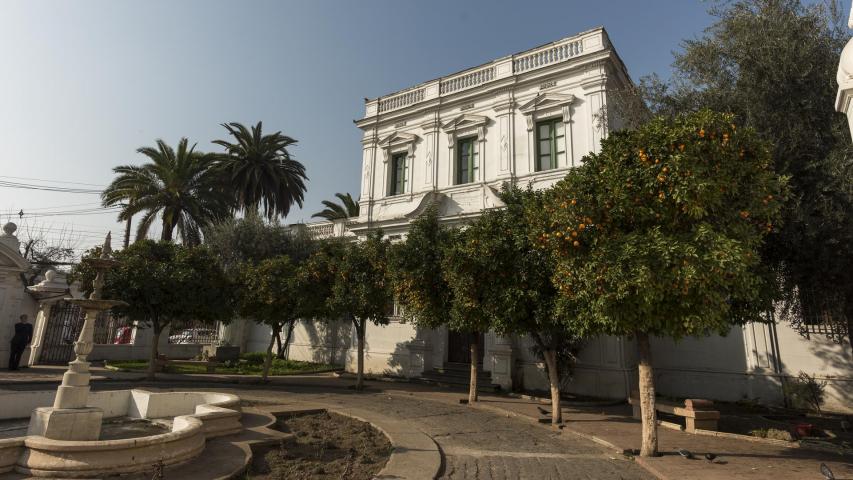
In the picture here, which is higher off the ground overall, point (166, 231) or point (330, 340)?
point (166, 231)

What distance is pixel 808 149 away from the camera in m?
9.58

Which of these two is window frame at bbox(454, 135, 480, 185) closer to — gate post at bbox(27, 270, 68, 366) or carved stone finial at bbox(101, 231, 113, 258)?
carved stone finial at bbox(101, 231, 113, 258)

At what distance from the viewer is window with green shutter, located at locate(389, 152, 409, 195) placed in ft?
72.1

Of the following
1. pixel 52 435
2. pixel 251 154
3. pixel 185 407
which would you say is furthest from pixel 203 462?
pixel 251 154

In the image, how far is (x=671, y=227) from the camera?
23.7 feet

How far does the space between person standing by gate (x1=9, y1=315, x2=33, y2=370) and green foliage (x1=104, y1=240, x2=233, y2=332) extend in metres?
5.26

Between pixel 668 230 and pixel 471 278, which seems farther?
pixel 471 278

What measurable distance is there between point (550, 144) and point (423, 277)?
8.86 meters

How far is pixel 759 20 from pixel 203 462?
553 inches

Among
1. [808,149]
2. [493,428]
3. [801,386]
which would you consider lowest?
[493,428]

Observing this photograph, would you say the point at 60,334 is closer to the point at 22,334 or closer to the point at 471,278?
the point at 22,334

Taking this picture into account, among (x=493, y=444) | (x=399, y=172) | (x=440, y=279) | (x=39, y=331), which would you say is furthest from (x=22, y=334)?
(x=493, y=444)

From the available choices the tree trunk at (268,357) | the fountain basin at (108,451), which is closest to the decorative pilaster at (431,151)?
the tree trunk at (268,357)

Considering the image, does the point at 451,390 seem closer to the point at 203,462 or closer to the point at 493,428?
the point at 493,428
